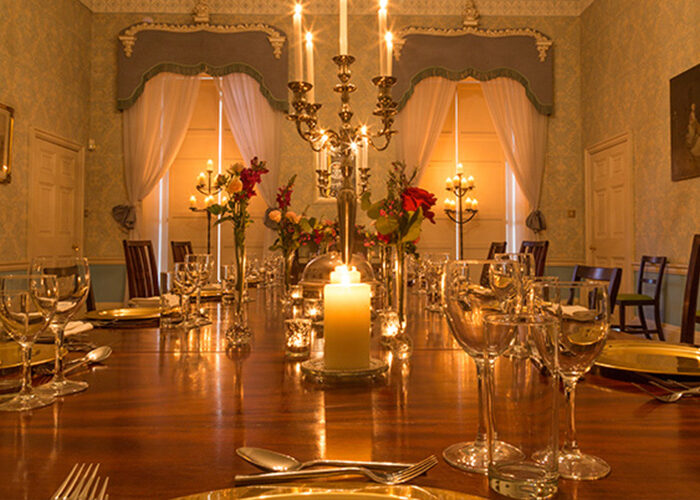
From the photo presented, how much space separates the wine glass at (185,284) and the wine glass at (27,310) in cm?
62

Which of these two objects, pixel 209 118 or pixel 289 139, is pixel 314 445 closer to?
pixel 289 139

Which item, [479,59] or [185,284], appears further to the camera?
[479,59]

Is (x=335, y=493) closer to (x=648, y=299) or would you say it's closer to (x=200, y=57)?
(x=648, y=299)

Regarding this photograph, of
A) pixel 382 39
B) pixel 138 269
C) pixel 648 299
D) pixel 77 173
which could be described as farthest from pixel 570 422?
pixel 77 173

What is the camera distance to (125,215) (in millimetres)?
6199

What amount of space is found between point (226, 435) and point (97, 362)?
556 millimetres

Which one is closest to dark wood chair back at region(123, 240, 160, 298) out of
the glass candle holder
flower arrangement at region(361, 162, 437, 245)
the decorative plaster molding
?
the glass candle holder

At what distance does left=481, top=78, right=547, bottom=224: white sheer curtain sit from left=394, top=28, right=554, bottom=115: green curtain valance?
0.36 feet

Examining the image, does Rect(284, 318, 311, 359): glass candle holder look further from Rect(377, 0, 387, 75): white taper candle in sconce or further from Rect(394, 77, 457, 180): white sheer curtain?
Rect(394, 77, 457, 180): white sheer curtain

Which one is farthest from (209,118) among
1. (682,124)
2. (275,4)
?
(682,124)

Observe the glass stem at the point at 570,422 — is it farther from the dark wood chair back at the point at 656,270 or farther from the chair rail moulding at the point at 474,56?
the chair rail moulding at the point at 474,56

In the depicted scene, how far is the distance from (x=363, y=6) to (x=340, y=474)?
672 centimetres

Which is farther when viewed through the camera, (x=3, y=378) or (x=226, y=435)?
(x=3, y=378)

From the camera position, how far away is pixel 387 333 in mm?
1262
